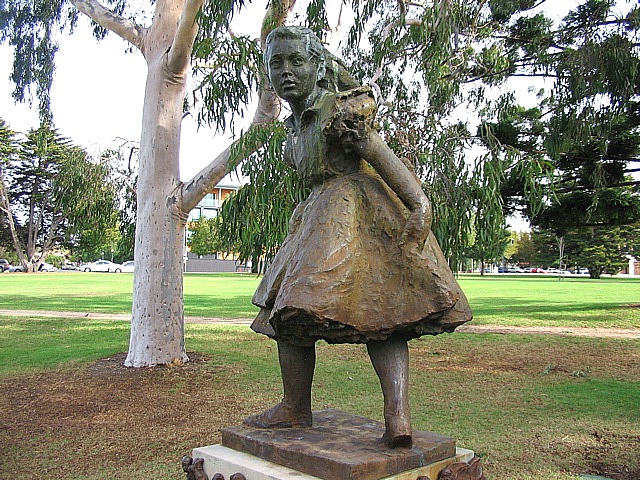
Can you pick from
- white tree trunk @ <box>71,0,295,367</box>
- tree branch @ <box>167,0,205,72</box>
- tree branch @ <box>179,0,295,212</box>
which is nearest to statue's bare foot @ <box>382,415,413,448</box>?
tree branch @ <box>179,0,295,212</box>

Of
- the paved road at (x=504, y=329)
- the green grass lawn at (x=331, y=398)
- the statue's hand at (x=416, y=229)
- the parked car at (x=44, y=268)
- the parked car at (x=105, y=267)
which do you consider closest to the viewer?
the statue's hand at (x=416, y=229)

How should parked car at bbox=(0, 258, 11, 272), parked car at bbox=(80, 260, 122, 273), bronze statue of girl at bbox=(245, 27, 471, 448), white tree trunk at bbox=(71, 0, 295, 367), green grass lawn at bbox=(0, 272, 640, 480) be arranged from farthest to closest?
parked car at bbox=(0, 258, 11, 272), parked car at bbox=(80, 260, 122, 273), white tree trunk at bbox=(71, 0, 295, 367), green grass lawn at bbox=(0, 272, 640, 480), bronze statue of girl at bbox=(245, 27, 471, 448)

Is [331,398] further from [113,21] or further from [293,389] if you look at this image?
[113,21]

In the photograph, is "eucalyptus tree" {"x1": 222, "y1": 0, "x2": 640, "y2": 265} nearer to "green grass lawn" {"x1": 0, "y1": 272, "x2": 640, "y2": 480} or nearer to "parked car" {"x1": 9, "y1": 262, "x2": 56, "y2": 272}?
"green grass lawn" {"x1": 0, "y1": 272, "x2": 640, "y2": 480}

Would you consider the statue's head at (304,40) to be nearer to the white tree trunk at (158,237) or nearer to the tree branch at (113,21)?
the white tree trunk at (158,237)

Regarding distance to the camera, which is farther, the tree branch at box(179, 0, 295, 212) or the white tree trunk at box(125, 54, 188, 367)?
the white tree trunk at box(125, 54, 188, 367)

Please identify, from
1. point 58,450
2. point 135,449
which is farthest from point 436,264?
point 58,450

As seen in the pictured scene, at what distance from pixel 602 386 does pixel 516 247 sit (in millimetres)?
60158

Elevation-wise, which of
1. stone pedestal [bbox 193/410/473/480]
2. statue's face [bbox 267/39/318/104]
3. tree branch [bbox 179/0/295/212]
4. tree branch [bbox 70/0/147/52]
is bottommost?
stone pedestal [bbox 193/410/473/480]

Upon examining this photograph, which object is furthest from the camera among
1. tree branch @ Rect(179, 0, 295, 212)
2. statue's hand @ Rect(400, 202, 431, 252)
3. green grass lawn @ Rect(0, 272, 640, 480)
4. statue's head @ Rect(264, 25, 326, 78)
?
tree branch @ Rect(179, 0, 295, 212)

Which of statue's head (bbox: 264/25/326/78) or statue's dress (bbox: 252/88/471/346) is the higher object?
statue's head (bbox: 264/25/326/78)

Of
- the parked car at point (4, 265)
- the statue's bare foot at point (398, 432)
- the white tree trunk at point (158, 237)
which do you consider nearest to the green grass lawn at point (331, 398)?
the white tree trunk at point (158, 237)

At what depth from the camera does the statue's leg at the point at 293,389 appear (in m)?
2.91

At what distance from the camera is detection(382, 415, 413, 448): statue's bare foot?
2535 mm
